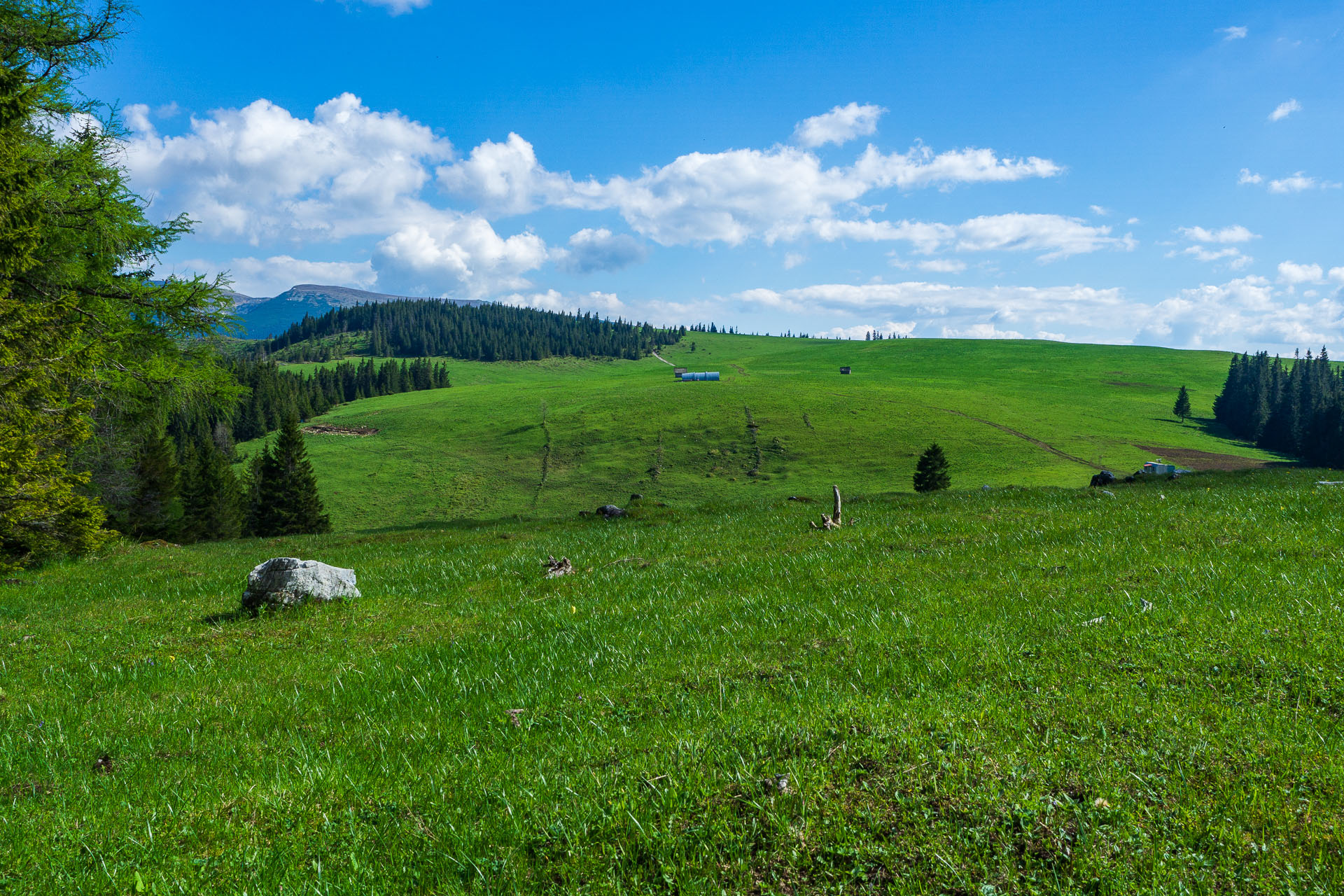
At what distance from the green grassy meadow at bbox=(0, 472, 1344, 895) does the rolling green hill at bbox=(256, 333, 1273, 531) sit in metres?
66.3

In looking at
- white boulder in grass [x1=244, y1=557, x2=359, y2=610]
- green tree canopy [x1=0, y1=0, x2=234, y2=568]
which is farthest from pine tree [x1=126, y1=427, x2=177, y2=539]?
white boulder in grass [x1=244, y1=557, x2=359, y2=610]

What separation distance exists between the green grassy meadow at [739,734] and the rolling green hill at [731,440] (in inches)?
2609

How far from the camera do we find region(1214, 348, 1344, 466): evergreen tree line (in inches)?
4092

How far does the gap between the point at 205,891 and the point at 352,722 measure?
8.54 feet

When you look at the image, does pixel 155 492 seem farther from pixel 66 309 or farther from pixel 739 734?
pixel 739 734

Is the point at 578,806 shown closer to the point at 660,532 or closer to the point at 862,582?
the point at 862,582

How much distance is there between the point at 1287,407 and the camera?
118875mm

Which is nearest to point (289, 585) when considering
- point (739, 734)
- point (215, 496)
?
point (739, 734)

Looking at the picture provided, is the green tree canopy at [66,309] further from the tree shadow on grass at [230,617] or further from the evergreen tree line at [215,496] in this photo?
the evergreen tree line at [215,496]

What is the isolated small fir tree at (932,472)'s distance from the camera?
64.1m

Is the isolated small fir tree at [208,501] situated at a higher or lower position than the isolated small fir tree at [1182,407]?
lower

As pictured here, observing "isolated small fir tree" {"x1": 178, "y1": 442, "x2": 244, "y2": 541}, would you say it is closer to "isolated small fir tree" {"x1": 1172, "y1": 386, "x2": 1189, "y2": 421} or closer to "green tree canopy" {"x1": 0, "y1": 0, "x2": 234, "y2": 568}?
"green tree canopy" {"x1": 0, "y1": 0, "x2": 234, "y2": 568}

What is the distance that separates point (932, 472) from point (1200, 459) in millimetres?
63963

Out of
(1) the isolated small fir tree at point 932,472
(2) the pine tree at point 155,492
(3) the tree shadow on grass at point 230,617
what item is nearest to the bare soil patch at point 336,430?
(2) the pine tree at point 155,492
